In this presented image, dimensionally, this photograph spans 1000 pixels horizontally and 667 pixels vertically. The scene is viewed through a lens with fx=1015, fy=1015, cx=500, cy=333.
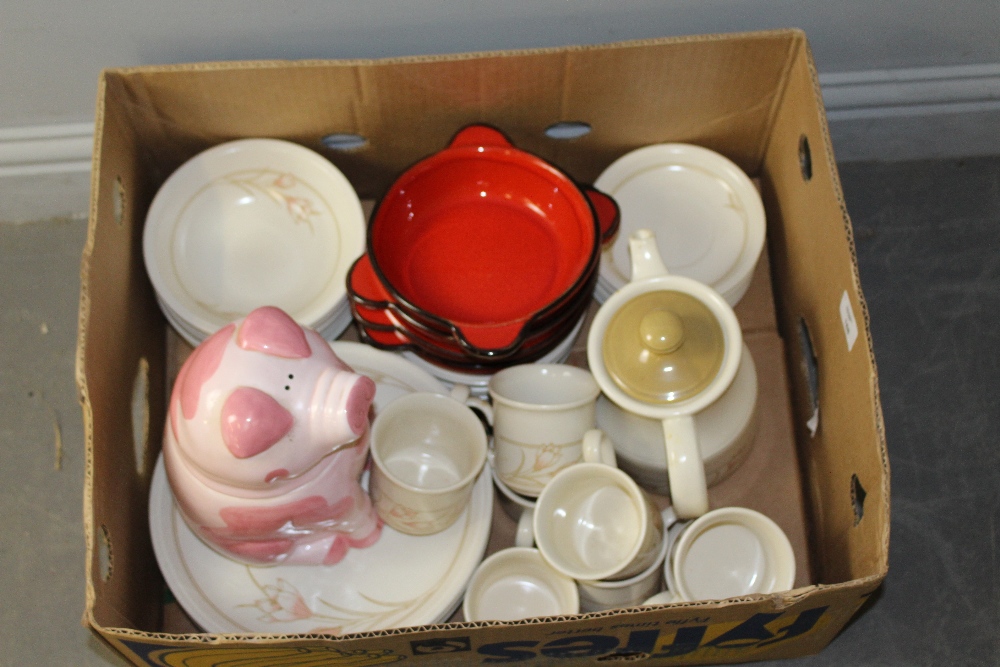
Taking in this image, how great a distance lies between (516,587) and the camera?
889 mm

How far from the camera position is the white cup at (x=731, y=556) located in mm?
830

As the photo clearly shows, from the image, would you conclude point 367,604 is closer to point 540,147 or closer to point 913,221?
point 540,147

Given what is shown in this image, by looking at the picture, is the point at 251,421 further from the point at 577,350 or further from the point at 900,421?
the point at 900,421

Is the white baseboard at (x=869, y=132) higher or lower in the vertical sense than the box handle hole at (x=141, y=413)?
higher

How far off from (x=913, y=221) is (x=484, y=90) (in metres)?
0.55

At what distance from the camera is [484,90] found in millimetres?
938

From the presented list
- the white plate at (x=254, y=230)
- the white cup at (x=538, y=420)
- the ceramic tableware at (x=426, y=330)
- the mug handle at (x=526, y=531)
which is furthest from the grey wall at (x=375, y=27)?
the mug handle at (x=526, y=531)

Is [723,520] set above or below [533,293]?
below

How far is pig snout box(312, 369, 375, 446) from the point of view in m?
0.69

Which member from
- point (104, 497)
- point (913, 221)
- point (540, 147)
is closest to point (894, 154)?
point (913, 221)

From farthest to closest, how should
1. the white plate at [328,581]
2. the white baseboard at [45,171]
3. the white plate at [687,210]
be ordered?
1. the white baseboard at [45,171]
2. the white plate at [687,210]
3. the white plate at [328,581]

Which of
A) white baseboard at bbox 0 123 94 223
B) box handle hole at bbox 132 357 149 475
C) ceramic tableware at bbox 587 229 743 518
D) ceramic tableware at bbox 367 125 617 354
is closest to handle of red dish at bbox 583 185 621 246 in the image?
ceramic tableware at bbox 367 125 617 354

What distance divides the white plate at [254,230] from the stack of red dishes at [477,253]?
66 mm

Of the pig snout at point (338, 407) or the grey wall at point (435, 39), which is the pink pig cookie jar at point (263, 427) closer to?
the pig snout at point (338, 407)
